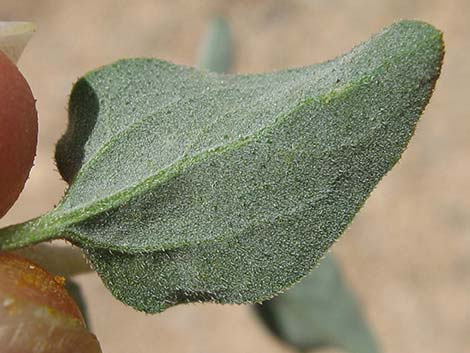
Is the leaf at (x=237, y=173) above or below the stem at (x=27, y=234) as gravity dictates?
above

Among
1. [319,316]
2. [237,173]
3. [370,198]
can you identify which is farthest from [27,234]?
[370,198]

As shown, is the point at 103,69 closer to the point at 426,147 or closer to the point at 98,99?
the point at 98,99

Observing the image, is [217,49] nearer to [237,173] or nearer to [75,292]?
[75,292]

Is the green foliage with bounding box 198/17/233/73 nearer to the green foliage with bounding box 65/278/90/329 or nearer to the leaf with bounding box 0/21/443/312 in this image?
the green foliage with bounding box 65/278/90/329

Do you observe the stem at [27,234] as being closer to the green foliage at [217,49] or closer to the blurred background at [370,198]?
the green foliage at [217,49]

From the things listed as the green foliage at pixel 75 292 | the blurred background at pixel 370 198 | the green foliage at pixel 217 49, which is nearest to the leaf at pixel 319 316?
the green foliage at pixel 217 49

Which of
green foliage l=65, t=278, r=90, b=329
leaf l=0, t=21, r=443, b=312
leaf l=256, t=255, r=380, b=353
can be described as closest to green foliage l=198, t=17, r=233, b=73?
leaf l=256, t=255, r=380, b=353
